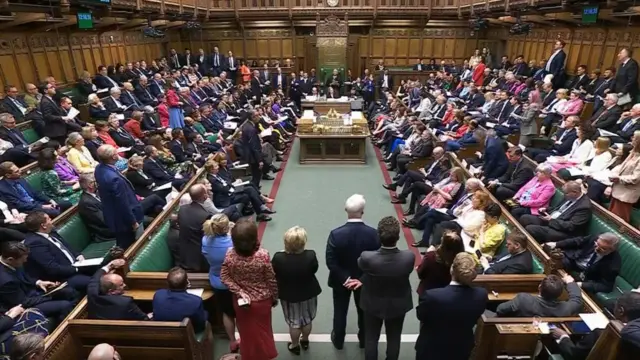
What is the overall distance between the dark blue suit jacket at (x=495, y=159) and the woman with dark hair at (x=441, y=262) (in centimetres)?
348

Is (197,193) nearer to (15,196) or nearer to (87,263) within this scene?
(87,263)

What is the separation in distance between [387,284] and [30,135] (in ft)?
22.3

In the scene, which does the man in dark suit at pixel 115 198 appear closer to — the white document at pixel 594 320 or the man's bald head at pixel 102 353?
the man's bald head at pixel 102 353

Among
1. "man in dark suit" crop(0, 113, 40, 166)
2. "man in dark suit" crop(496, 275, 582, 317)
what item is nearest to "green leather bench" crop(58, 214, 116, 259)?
"man in dark suit" crop(0, 113, 40, 166)

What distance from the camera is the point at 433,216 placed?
525cm

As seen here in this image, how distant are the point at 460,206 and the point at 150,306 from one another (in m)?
3.44

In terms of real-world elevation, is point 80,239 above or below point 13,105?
below

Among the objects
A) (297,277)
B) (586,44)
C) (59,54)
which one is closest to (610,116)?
(586,44)

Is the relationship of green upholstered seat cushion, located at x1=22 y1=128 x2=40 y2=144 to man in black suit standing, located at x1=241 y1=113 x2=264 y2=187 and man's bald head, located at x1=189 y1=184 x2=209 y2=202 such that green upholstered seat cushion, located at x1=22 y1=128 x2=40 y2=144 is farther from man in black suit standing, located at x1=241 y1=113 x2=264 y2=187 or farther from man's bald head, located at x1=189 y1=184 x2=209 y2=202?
man's bald head, located at x1=189 y1=184 x2=209 y2=202

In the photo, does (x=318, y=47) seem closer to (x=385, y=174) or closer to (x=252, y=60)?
(x=252, y=60)

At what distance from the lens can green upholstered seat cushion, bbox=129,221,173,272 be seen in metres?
3.62

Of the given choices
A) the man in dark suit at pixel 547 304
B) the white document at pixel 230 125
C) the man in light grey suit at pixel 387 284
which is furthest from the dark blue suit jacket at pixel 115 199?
the white document at pixel 230 125

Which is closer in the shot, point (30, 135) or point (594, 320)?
point (594, 320)

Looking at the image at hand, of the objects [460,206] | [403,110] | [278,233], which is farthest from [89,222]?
[403,110]
